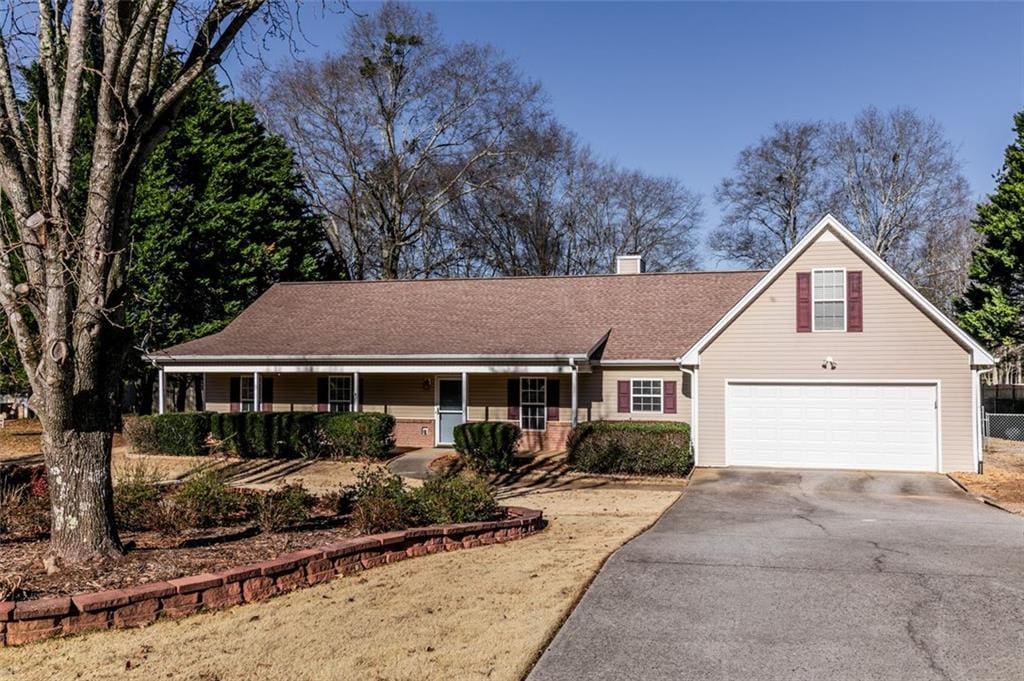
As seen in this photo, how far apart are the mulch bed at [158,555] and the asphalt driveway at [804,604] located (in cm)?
320

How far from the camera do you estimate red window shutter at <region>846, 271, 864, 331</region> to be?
59.7 ft

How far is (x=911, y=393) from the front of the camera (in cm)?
1786

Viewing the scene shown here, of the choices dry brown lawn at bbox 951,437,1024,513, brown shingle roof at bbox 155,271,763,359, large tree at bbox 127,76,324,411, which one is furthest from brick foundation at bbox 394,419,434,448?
dry brown lawn at bbox 951,437,1024,513

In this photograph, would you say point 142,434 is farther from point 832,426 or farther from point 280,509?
point 832,426

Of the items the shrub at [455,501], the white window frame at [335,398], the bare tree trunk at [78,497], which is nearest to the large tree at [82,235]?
the bare tree trunk at [78,497]

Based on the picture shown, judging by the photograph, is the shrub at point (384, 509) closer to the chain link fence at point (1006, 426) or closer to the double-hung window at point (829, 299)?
the double-hung window at point (829, 299)

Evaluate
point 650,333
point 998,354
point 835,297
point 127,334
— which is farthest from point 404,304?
point 998,354

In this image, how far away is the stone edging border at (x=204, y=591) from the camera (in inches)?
231

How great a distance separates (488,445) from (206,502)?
990 centimetres

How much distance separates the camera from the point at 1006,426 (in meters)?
24.8

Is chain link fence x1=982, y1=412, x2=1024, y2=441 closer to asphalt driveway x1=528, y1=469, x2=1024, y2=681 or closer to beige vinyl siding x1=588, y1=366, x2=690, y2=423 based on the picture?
beige vinyl siding x1=588, y1=366, x2=690, y2=423

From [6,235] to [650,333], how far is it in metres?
17.3

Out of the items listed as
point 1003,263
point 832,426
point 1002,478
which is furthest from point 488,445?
point 1003,263

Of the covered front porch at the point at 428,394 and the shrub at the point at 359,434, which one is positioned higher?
the covered front porch at the point at 428,394
